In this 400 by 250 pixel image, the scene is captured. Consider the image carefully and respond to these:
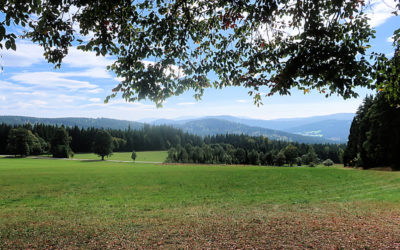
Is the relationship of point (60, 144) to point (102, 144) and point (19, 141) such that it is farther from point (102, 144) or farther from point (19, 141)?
point (102, 144)

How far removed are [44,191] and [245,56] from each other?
2055 centimetres

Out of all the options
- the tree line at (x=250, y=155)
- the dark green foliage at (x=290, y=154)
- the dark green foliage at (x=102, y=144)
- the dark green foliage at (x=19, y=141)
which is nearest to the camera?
the dark green foliage at (x=19, y=141)

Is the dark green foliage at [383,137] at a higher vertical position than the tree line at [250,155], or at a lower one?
higher

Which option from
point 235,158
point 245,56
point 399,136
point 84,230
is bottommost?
point 235,158

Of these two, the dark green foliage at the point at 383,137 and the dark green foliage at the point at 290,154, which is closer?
the dark green foliage at the point at 383,137

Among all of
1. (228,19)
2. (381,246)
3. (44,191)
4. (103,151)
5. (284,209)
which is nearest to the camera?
(381,246)

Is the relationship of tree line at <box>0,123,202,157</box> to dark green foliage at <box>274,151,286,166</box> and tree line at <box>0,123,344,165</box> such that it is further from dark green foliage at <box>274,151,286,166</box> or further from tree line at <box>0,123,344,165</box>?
dark green foliage at <box>274,151,286,166</box>

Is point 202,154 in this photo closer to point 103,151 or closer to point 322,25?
point 103,151

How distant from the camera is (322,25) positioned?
750 centimetres

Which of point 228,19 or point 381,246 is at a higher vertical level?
point 228,19

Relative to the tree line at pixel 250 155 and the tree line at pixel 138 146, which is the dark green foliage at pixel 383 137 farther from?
the tree line at pixel 138 146

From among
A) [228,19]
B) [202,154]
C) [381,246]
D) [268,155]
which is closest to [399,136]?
[381,246]

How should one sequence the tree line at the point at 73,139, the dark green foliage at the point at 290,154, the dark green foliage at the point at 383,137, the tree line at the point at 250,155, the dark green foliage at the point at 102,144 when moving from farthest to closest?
the dark green foliage at the point at 290,154 → the tree line at the point at 250,155 → the tree line at the point at 73,139 → the dark green foliage at the point at 102,144 → the dark green foliage at the point at 383,137

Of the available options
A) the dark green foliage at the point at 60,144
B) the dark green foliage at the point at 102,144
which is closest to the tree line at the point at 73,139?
the dark green foliage at the point at 60,144
